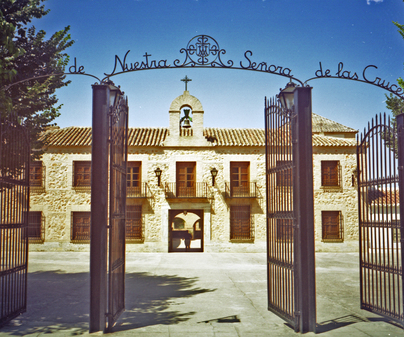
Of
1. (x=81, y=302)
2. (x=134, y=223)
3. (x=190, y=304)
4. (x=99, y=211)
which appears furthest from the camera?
(x=134, y=223)

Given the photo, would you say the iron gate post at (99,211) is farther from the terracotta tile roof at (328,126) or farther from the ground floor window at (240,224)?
the terracotta tile roof at (328,126)

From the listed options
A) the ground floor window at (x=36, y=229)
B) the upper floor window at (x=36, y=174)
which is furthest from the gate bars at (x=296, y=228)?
the upper floor window at (x=36, y=174)

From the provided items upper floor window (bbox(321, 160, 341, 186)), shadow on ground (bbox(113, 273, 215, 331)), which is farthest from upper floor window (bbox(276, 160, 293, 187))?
upper floor window (bbox(321, 160, 341, 186))

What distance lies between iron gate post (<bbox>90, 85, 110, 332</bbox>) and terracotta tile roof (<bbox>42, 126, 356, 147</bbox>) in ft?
44.6

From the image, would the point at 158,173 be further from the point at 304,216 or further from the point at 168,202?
the point at 304,216

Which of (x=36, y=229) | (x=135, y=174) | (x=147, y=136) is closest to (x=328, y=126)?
(x=147, y=136)

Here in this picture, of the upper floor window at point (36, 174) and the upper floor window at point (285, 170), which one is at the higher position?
the upper floor window at point (36, 174)

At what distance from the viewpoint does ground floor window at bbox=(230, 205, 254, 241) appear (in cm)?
1902

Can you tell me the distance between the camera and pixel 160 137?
1998 cm

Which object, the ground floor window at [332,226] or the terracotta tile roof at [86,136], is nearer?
the terracotta tile roof at [86,136]

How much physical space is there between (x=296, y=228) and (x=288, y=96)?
2028 mm

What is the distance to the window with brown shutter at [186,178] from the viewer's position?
62.7 ft

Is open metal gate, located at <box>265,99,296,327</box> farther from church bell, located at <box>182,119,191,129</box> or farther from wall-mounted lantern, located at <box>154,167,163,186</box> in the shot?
church bell, located at <box>182,119,191,129</box>

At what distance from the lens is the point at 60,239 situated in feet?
62.1
